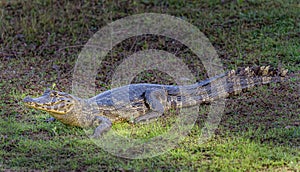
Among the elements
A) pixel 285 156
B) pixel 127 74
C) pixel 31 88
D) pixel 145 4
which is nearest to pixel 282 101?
pixel 285 156

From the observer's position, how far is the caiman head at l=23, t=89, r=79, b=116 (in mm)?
6078

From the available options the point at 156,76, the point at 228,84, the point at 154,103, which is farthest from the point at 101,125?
the point at 156,76

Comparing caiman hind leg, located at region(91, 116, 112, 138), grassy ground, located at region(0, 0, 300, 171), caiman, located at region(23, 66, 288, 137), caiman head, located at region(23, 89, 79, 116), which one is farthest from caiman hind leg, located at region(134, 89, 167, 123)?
caiman head, located at region(23, 89, 79, 116)

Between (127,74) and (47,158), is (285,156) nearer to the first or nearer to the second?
(47,158)

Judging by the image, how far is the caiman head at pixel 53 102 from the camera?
239 inches

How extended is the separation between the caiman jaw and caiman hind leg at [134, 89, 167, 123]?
0.93 meters

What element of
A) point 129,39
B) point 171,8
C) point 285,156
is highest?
point 171,8

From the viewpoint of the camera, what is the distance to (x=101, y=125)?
248 inches

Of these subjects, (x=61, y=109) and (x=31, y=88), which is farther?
(x=31, y=88)

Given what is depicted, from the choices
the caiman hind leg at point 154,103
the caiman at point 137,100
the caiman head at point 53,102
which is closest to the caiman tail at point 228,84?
the caiman at point 137,100

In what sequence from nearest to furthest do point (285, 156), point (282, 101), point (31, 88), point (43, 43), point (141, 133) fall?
1. point (285, 156)
2. point (141, 133)
3. point (282, 101)
4. point (31, 88)
5. point (43, 43)

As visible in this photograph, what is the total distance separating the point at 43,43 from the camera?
10.1 meters

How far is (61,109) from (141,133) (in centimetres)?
103

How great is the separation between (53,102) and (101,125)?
650 millimetres
